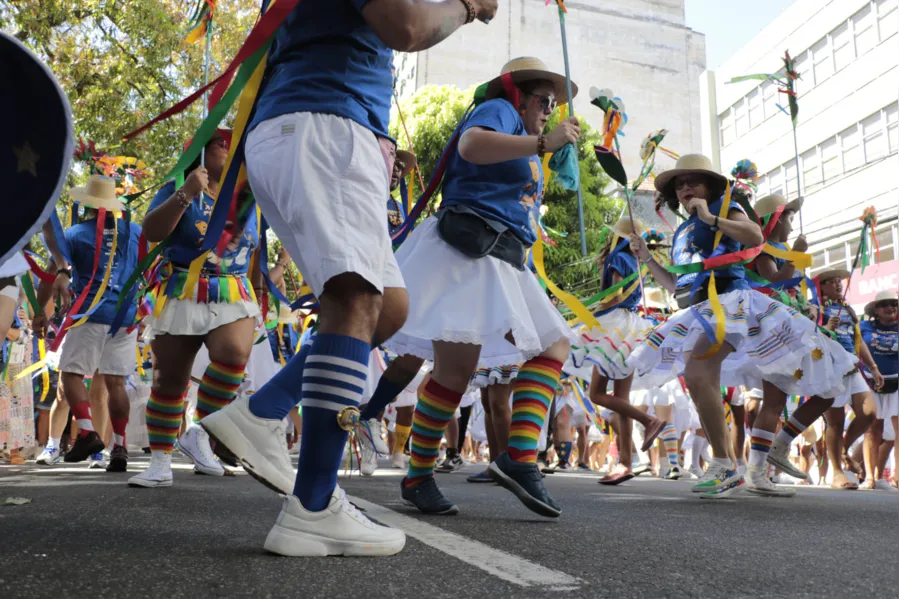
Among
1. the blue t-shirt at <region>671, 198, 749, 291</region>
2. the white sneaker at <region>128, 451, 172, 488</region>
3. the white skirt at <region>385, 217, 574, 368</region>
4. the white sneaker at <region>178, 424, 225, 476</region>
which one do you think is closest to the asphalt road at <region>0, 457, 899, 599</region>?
the white sneaker at <region>128, 451, 172, 488</region>

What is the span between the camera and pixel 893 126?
24.9m

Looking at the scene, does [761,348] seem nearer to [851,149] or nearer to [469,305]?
[469,305]

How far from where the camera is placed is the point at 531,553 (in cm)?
259

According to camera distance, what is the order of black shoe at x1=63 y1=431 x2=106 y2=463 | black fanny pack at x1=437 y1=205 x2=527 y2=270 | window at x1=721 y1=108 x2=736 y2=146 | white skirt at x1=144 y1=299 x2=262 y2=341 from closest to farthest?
1. black fanny pack at x1=437 y1=205 x2=527 y2=270
2. white skirt at x1=144 y1=299 x2=262 y2=341
3. black shoe at x1=63 y1=431 x2=106 y2=463
4. window at x1=721 y1=108 x2=736 y2=146

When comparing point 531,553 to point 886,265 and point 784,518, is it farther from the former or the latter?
point 886,265

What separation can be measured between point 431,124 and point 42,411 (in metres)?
18.7

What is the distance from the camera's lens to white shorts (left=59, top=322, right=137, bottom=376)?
23.9ft

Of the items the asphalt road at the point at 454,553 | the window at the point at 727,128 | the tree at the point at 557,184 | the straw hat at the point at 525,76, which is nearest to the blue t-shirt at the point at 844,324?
the asphalt road at the point at 454,553

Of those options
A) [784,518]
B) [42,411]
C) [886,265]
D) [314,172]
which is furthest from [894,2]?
[314,172]

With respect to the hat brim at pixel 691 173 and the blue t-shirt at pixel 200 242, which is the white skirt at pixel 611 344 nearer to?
the hat brim at pixel 691 173

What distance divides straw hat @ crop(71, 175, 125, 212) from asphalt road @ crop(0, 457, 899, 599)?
12.2 feet

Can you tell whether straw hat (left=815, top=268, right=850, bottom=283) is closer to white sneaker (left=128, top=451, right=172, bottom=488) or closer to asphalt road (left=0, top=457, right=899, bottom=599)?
asphalt road (left=0, top=457, right=899, bottom=599)

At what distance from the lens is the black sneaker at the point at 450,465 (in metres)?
9.36

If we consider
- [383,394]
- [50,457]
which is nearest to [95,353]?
[50,457]
